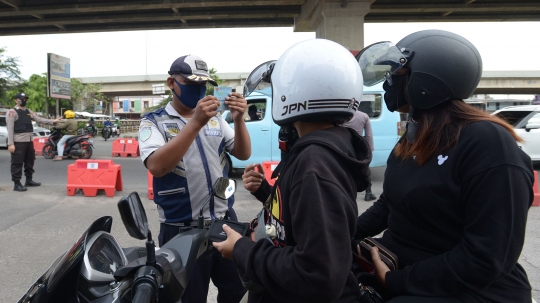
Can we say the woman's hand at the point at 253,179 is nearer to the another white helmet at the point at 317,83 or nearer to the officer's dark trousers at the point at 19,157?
the another white helmet at the point at 317,83

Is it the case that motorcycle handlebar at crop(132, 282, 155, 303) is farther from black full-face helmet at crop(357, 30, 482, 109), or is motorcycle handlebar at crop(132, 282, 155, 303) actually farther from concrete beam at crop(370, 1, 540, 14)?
concrete beam at crop(370, 1, 540, 14)

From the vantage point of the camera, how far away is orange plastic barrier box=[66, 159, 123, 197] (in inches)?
289

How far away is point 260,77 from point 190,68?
0.63 m

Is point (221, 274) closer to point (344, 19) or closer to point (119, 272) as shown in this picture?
point (119, 272)

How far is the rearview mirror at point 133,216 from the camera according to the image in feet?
4.23

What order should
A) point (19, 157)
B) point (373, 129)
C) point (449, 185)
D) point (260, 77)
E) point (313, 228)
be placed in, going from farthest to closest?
point (373, 129) < point (19, 157) < point (260, 77) < point (449, 185) < point (313, 228)

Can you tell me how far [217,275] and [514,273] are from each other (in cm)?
150

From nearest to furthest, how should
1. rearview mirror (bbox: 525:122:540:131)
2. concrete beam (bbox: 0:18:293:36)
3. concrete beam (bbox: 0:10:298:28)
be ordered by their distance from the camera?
rearview mirror (bbox: 525:122:540:131)
concrete beam (bbox: 0:10:298:28)
concrete beam (bbox: 0:18:293:36)

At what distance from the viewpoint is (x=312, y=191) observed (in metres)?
1.11

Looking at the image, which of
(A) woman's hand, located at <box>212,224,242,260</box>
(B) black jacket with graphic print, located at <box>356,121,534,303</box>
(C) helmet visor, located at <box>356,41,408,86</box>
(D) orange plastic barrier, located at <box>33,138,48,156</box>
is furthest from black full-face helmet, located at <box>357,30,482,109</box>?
(D) orange plastic barrier, located at <box>33,138,48,156</box>

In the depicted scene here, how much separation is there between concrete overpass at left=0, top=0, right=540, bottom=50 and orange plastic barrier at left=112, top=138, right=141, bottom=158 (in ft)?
16.8

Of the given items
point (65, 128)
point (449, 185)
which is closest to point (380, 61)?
point (449, 185)

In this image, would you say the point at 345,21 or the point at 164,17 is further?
the point at 164,17

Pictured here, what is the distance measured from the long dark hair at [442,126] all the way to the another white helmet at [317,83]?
1.07ft
